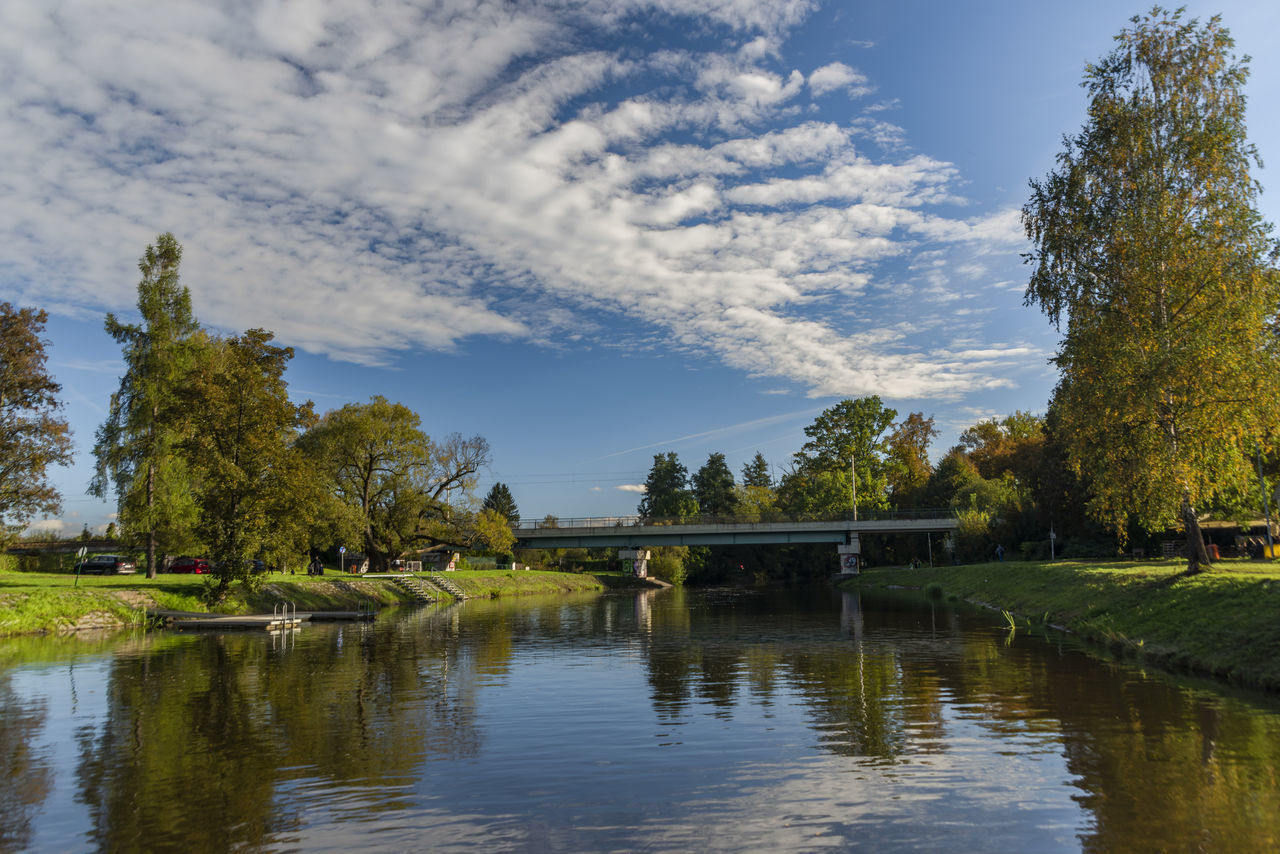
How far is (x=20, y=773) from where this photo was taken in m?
12.8

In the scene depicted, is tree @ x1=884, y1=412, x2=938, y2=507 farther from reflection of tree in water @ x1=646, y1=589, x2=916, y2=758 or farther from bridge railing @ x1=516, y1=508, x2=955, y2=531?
reflection of tree in water @ x1=646, y1=589, x2=916, y2=758

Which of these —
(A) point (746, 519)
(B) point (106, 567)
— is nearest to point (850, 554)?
(A) point (746, 519)

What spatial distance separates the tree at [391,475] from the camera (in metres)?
69.1

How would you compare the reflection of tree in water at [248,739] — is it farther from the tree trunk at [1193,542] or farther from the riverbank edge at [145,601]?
→ the tree trunk at [1193,542]

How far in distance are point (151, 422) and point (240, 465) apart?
11.5 m

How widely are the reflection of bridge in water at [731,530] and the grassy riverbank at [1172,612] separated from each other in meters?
44.7

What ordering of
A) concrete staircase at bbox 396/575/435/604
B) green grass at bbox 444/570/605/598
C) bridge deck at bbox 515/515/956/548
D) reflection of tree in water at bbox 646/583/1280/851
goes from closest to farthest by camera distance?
reflection of tree in water at bbox 646/583/1280/851, concrete staircase at bbox 396/575/435/604, green grass at bbox 444/570/605/598, bridge deck at bbox 515/515/956/548

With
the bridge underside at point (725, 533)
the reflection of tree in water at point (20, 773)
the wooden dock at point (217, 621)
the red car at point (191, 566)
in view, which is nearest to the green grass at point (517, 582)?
the bridge underside at point (725, 533)

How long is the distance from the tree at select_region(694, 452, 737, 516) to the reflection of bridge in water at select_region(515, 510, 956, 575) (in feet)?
139

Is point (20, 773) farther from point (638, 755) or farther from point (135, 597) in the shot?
point (135, 597)

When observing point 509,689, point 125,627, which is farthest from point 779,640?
point 125,627

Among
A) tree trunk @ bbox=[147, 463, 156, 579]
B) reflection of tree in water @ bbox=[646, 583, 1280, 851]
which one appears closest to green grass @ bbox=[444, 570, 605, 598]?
tree trunk @ bbox=[147, 463, 156, 579]

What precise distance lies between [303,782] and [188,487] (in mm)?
43201

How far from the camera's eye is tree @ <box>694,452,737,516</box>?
138m
